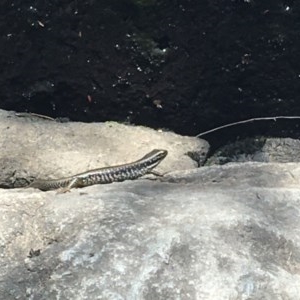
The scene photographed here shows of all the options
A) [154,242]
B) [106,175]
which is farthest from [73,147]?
[154,242]

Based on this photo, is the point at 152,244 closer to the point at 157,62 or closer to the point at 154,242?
the point at 154,242

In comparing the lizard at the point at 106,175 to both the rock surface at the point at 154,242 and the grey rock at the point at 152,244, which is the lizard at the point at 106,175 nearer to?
the rock surface at the point at 154,242

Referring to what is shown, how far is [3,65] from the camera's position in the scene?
6141 mm

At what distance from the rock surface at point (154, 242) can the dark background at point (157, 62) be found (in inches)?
61.9

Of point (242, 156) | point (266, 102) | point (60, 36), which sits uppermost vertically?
point (60, 36)

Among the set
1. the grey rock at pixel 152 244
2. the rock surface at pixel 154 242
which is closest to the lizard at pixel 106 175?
the rock surface at pixel 154 242

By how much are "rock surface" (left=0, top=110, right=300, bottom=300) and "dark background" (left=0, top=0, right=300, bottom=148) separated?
1.57m

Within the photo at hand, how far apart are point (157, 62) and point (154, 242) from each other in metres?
2.52

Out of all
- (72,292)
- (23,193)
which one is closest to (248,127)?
(23,193)

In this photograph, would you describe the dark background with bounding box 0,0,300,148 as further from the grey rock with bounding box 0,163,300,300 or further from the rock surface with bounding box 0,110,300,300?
the grey rock with bounding box 0,163,300,300

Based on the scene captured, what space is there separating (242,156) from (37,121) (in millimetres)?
1776

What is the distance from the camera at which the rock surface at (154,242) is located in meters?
3.66

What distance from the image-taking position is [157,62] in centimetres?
605

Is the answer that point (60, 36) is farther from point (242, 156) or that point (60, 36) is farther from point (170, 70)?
point (242, 156)
